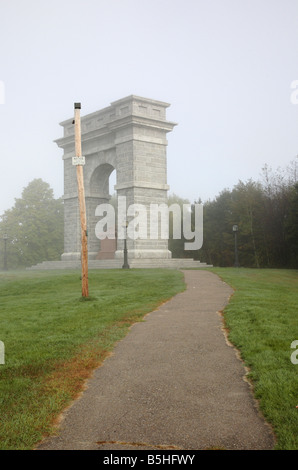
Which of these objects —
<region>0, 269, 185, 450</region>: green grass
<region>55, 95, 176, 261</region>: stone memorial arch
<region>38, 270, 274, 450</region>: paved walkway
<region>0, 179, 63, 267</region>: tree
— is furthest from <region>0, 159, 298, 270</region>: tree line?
<region>38, 270, 274, 450</region>: paved walkway

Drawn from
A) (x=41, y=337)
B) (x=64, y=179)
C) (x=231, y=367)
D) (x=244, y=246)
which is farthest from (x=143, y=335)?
(x=244, y=246)

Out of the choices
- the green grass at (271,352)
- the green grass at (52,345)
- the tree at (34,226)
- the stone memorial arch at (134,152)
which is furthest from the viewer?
the tree at (34,226)

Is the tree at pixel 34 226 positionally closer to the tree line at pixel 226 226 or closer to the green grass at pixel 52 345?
the tree line at pixel 226 226

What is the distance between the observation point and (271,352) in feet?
21.4

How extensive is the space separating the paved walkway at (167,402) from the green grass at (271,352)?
0.15 m

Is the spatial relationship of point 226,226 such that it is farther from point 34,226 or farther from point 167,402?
point 167,402

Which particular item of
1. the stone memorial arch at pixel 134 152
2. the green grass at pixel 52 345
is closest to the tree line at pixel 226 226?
the stone memorial arch at pixel 134 152

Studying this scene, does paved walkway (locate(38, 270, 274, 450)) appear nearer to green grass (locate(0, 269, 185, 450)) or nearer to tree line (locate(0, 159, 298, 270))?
green grass (locate(0, 269, 185, 450))

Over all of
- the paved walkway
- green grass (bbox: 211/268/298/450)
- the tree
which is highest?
the tree

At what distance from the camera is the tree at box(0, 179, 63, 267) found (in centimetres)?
5497

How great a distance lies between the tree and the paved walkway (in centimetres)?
4919

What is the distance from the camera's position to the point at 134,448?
152 inches

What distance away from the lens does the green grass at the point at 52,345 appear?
4535 mm
